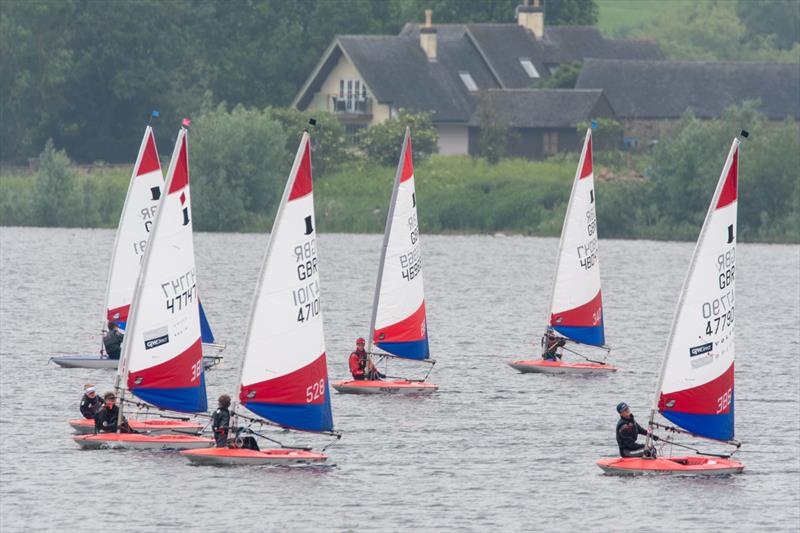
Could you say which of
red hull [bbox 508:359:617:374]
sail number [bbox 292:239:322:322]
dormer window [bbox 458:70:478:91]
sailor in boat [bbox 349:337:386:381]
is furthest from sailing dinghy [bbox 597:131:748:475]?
dormer window [bbox 458:70:478:91]

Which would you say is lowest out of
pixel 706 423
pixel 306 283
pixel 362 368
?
pixel 362 368

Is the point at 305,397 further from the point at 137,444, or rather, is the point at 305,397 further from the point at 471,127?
the point at 471,127

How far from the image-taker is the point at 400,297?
63688 millimetres

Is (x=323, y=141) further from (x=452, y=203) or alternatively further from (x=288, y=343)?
(x=288, y=343)

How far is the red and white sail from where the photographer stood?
64.2 m

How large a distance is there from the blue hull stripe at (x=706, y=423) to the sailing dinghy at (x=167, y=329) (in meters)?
12.5

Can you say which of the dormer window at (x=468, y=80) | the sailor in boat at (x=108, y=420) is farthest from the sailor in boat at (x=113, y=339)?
the dormer window at (x=468, y=80)

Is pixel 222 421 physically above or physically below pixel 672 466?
above

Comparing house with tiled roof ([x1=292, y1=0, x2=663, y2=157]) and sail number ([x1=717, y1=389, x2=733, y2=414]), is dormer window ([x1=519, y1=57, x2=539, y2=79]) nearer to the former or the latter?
house with tiled roof ([x1=292, y1=0, x2=663, y2=157])

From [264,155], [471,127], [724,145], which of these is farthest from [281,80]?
[724,145]

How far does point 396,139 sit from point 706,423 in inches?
4098

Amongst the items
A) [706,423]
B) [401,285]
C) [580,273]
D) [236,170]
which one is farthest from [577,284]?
[236,170]

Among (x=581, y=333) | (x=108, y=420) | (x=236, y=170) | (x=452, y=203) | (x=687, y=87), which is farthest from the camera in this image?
(x=687, y=87)

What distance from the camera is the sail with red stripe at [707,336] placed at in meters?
47.9
